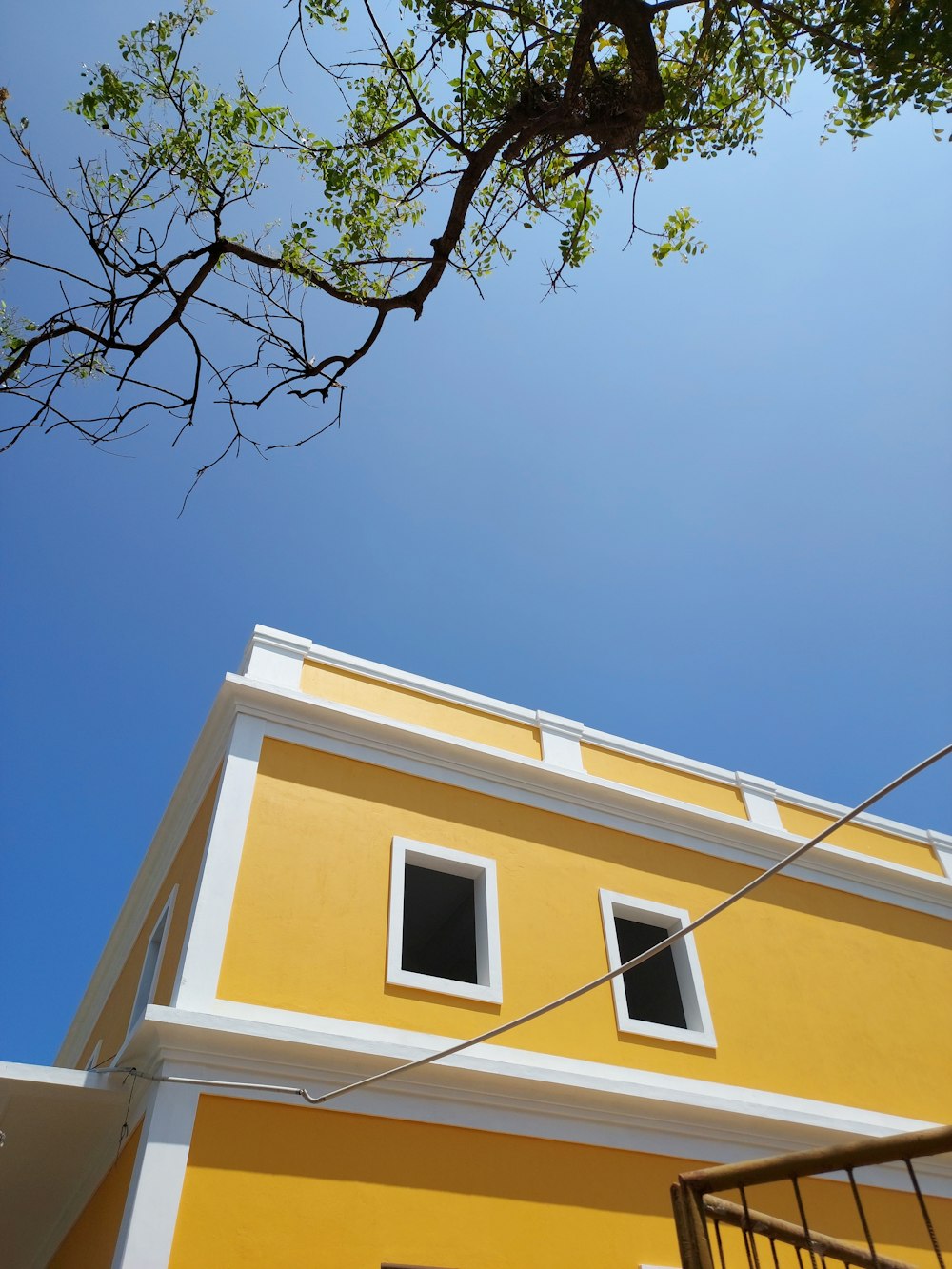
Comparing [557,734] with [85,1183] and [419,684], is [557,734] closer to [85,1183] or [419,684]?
[419,684]

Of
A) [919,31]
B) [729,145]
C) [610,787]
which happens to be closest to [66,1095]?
[610,787]

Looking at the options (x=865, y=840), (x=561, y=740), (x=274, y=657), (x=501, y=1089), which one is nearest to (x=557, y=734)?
(x=561, y=740)

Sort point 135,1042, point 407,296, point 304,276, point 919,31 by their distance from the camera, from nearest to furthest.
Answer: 1. point 919,31
2. point 407,296
3. point 304,276
4. point 135,1042

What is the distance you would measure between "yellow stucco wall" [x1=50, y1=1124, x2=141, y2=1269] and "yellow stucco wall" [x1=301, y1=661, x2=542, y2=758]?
372cm

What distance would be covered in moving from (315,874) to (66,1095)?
2156mm

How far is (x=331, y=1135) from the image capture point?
235 inches

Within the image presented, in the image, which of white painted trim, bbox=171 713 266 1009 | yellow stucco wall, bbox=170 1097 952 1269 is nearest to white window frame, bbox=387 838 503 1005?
yellow stucco wall, bbox=170 1097 952 1269

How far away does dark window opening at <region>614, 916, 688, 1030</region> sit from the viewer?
9289mm

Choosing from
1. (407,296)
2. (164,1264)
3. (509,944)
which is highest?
(407,296)

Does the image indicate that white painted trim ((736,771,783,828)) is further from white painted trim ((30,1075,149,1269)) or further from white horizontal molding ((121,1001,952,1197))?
white painted trim ((30,1075,149,1269))

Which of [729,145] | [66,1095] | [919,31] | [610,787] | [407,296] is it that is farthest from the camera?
[610,787]

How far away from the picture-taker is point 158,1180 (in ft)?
17.6

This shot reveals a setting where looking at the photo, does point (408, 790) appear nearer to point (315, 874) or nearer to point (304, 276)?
point (315, 874)

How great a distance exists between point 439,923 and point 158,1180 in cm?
501
